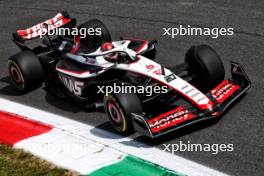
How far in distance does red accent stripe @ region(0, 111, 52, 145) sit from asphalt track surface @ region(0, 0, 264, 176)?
0.57m

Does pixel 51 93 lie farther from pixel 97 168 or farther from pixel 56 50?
pixel 97 168

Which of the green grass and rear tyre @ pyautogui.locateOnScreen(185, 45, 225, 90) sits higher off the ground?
rear tyre @ pyautogui.locateOnScreen(185, 45, 225, 90)

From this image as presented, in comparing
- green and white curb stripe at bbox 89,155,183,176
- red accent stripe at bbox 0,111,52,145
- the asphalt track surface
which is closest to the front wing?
the asphalt track surface

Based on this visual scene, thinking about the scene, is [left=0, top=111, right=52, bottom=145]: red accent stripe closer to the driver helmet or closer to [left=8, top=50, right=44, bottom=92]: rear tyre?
[left=8, top=50, right=44, bottom=92]: rear tyre

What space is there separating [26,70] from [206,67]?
274cm

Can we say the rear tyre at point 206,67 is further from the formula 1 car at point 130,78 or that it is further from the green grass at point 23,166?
the green grass at point 23,166

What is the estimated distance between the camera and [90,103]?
25.2 ft

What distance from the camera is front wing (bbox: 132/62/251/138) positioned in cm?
624

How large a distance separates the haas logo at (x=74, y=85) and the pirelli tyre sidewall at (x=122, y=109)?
0.91 m

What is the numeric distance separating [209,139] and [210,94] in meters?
0.68

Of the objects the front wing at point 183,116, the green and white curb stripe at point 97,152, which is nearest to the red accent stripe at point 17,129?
the green and white curb stripe at point 97,152

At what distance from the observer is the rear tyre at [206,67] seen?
7.16m

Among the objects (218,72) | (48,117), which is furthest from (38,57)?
(218,72)

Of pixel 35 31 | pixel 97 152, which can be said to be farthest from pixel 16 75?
pixel 97 152
